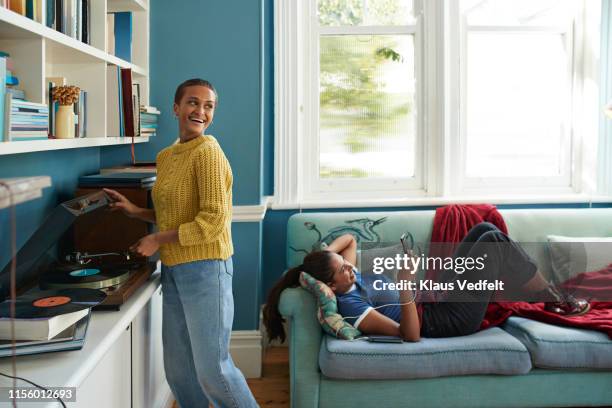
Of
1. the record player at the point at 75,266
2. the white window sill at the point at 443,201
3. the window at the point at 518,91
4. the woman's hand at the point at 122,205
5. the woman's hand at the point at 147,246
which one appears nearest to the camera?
the record player at the point at 75,266

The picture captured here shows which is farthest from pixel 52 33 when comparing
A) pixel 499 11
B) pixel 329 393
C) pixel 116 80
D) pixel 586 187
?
pixel 586 187

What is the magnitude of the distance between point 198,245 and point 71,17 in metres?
0.80

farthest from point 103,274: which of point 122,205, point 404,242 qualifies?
point 404,242

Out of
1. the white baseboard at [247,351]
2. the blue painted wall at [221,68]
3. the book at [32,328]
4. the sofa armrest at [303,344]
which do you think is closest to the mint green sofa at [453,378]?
the sofa armrest at [303,344]

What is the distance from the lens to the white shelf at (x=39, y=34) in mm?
1637

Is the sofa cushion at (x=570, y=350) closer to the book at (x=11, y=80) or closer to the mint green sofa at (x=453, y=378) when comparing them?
the mint green sofa at (x=453, y=378)

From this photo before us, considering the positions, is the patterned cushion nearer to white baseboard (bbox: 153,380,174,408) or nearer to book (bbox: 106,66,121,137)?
white baseboard (bbox: 153,380,174,408)

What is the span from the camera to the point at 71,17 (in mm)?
2098

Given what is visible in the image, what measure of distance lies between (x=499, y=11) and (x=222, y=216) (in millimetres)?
2510

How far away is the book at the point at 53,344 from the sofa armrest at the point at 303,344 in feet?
4.03

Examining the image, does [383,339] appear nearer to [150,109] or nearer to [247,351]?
[247,351]

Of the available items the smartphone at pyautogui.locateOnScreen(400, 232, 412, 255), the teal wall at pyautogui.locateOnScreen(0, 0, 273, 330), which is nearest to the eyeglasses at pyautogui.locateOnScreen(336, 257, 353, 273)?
the smartphone at pyautogui.locateOnScreen(400, 232, 412, 255)

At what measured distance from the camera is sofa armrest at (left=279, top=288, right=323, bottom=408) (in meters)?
2.71

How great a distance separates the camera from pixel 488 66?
3918mm
